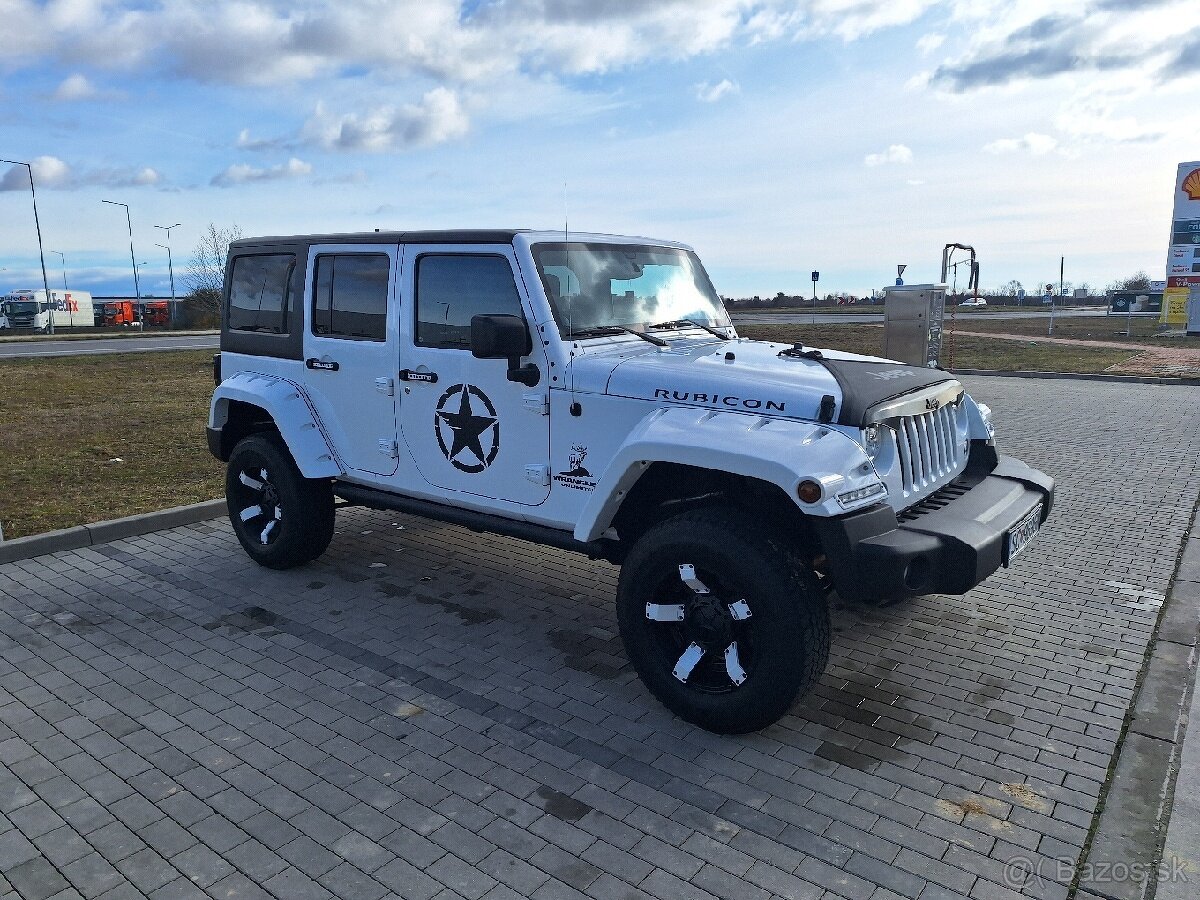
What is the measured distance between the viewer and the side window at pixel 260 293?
5.64m

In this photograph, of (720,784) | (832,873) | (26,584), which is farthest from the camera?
(26,584)

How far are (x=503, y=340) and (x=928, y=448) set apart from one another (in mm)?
2094

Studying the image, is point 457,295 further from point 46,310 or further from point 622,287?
point 46,310

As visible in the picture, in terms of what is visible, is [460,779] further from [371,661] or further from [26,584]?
[26,584]

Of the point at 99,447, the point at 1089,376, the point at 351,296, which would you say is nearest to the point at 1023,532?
the point at 351,296

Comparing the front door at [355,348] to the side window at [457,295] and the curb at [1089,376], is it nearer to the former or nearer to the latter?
the side window at [457,295]

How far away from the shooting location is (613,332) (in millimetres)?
4473

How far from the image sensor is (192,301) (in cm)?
5025

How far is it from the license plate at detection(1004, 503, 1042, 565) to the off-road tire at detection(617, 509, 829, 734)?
947 millimetres

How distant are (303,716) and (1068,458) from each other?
26.9 feet

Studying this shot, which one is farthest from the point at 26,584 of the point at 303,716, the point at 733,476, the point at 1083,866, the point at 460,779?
the point at 1083,866

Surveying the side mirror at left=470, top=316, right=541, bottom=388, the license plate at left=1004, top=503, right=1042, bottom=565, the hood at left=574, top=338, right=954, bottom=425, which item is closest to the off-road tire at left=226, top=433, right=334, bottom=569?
the side mirror at left=470, top=316, right=541, bottom=388

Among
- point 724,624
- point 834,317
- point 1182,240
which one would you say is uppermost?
point 1182,240

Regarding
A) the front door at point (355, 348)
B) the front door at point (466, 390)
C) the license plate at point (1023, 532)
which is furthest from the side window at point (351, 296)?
the license plate at point (1023, 532)
